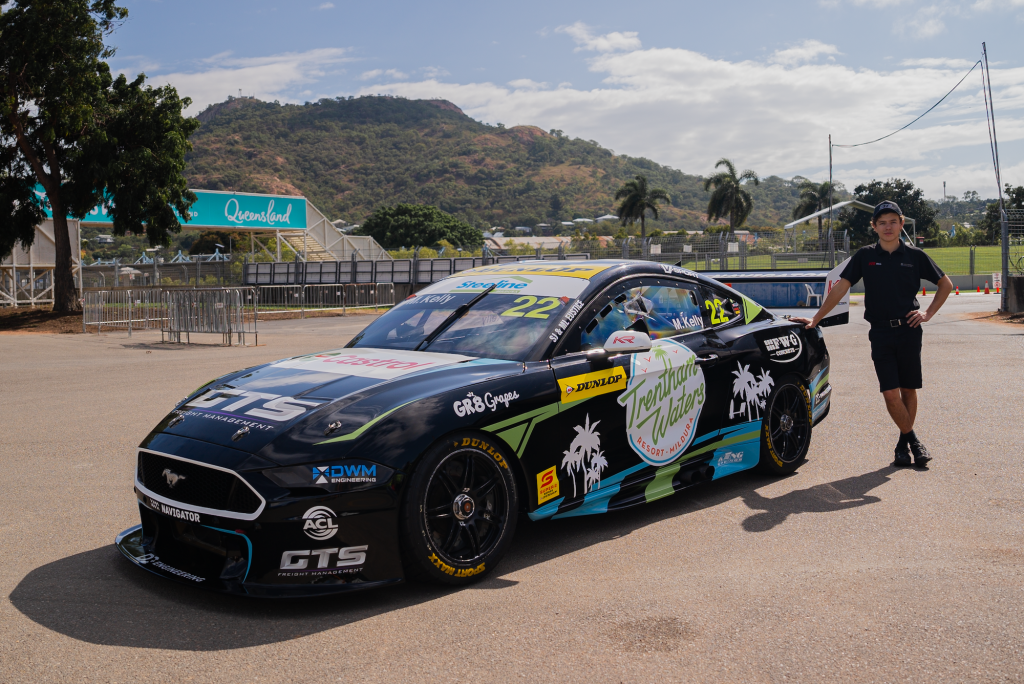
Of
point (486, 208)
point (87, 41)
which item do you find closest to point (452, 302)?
point (87, 41)

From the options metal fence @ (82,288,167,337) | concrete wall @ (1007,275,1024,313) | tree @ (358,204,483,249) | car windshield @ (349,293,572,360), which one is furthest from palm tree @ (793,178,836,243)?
car windshield @ (349,293,572,360)

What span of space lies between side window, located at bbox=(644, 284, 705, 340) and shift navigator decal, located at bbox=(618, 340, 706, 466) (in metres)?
0.13

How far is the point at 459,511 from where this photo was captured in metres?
3.82

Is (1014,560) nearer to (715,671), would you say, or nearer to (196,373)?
(715,671)

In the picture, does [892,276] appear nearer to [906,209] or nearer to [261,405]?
[261,405]

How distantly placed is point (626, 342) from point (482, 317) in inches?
35.5

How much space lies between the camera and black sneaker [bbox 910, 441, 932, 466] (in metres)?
6.12

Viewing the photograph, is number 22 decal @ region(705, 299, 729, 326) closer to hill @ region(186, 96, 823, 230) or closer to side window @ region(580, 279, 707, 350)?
side window @ region(580, 279, 707, 350)

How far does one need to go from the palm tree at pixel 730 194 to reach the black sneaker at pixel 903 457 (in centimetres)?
8178

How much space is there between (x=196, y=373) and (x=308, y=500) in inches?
383

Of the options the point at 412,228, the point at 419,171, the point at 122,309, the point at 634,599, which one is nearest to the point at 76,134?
the point at 122,309

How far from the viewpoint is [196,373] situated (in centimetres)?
1236

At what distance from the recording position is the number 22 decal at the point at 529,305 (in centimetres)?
470

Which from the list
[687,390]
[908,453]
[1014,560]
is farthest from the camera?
[908,453]
